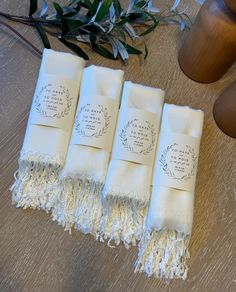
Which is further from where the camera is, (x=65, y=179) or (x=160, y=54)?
(x=160, y=54)

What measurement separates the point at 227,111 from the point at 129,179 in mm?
207

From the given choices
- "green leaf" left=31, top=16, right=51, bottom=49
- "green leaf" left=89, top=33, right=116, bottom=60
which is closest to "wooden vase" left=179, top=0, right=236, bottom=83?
"green leaf" left=89, top=33, right=116, bottom=60

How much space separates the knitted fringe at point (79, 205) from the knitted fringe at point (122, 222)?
0.01m

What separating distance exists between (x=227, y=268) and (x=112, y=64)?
0.41 m

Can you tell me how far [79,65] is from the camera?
2.05 ft

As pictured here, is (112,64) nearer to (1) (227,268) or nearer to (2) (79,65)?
(2) (79,65)

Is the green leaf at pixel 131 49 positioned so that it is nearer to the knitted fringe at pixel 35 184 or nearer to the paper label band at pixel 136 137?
the paper label band at pixel 136 137

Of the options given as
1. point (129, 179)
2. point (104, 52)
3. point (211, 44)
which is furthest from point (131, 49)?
point (129, 179)

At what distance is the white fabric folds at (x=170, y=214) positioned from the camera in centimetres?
57

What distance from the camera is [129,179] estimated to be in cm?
57

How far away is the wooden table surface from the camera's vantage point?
0.57 m

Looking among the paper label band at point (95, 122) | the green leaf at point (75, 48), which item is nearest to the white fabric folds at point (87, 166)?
the paper label band at point (95, 122)

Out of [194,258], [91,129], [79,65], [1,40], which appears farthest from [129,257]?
[1,40]

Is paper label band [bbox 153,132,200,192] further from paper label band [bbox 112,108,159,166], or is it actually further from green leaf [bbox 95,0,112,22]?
green leaf [bbox 95,0,112,22]
